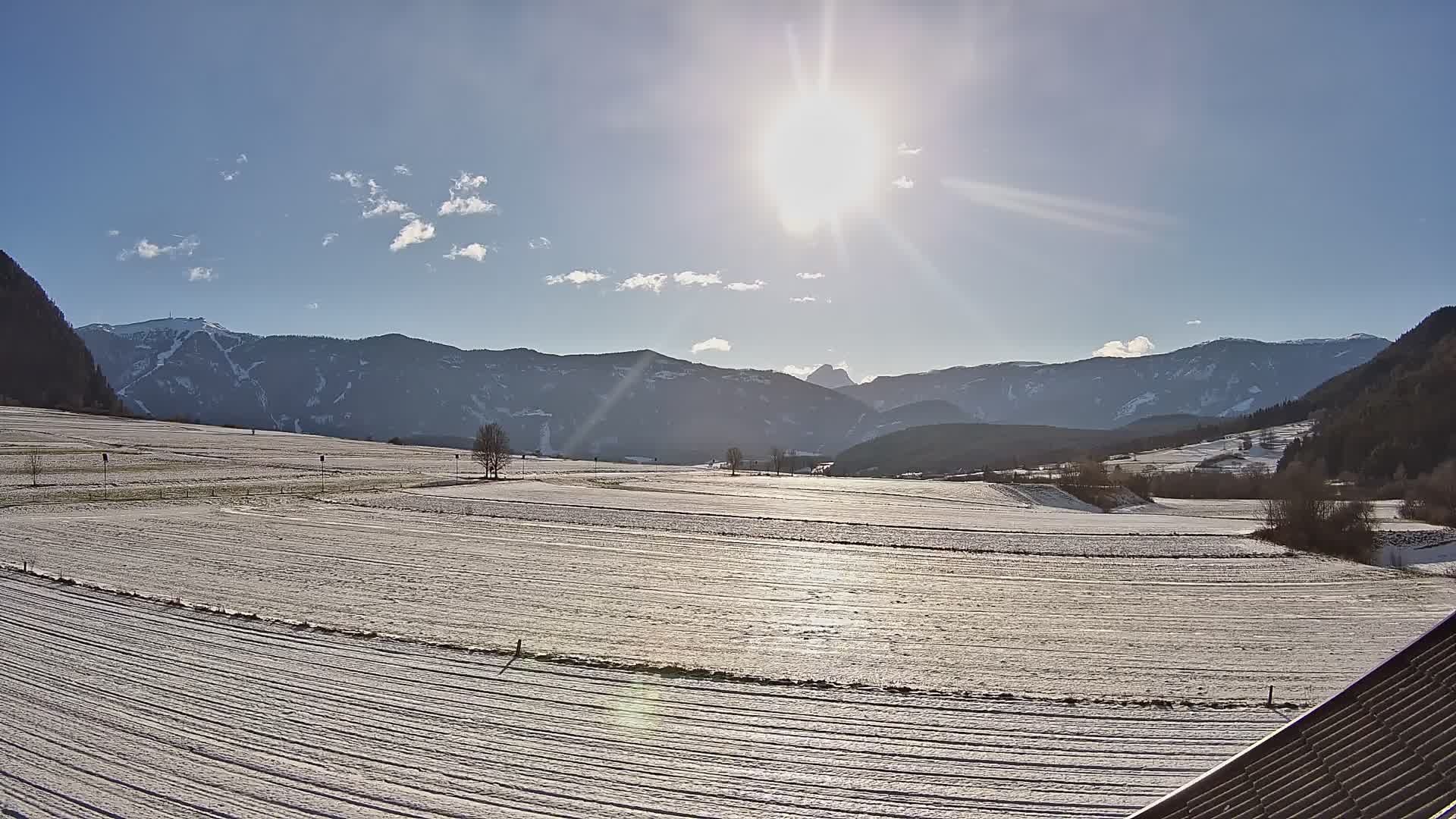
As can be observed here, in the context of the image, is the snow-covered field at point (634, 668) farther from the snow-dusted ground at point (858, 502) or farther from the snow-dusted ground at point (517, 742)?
the snow-dusted ground at point (858, 502)

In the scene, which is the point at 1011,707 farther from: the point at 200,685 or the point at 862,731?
the point at 200,685

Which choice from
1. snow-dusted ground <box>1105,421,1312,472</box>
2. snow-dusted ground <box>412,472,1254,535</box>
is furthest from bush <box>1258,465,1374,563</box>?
snow-dusted ground <box>1105,421,1312,472</box>

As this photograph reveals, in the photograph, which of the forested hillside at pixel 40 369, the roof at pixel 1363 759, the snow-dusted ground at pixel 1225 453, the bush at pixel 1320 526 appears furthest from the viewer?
the forested hillside at pixel 40 369

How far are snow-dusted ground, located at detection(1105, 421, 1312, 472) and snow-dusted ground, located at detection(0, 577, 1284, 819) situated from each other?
6191 inches

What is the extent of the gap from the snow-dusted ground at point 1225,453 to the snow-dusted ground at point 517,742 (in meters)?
157

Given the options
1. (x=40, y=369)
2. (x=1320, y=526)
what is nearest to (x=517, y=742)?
(x=1320, y=526)

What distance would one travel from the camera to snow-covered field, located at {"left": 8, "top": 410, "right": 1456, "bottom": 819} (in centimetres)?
1084

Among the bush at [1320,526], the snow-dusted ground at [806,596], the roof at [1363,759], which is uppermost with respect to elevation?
the roof at [1363,759]

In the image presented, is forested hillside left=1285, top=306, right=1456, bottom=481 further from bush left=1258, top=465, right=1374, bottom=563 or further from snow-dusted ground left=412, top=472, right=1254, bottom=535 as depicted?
bush left=1258, top=465, right=1374, bottom=563

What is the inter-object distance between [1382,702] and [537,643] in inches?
634

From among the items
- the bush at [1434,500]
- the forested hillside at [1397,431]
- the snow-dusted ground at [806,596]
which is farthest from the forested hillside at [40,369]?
the forested hillside at [1397,431]

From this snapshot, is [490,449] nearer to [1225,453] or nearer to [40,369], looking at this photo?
[1225,453]

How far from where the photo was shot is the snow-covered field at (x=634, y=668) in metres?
10.8

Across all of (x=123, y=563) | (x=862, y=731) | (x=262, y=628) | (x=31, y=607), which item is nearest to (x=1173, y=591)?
(x=862, y=731)
